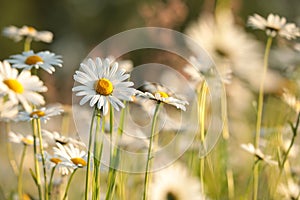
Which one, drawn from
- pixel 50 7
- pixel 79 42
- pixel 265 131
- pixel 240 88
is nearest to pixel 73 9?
pixel 50 7

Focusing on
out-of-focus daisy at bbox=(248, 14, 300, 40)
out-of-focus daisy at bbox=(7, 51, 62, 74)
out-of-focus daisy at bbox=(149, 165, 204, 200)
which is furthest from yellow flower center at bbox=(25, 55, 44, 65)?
out-of-focus daisy at bbox=(248, 14, 300, 40)

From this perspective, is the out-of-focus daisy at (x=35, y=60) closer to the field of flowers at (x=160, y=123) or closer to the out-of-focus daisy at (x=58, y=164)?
the field of flowers at (x=160, y=123)

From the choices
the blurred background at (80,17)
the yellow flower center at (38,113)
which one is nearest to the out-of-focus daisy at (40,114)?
the yellow flower center at (38,113)

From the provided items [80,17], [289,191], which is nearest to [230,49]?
[289,191]

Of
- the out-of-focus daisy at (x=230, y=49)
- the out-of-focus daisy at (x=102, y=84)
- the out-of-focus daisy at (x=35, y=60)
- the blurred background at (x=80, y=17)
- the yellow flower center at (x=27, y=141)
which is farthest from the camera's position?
the blurred background at (x=80, y=17)

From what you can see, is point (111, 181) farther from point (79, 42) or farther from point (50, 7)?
point (50, 7)

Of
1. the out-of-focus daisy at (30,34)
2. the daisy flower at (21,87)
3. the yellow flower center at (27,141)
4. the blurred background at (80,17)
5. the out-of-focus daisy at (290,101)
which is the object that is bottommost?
the daisy flower at (21,87)

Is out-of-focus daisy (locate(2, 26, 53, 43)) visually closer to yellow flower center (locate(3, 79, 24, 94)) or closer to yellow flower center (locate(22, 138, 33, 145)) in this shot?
yellow flower center (locate(22, 138, 33, 145))

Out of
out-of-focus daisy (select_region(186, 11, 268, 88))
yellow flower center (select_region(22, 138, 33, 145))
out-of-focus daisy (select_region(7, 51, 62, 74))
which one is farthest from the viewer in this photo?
out-of-focus daisy (select_region(186, 11, 268, 88))
